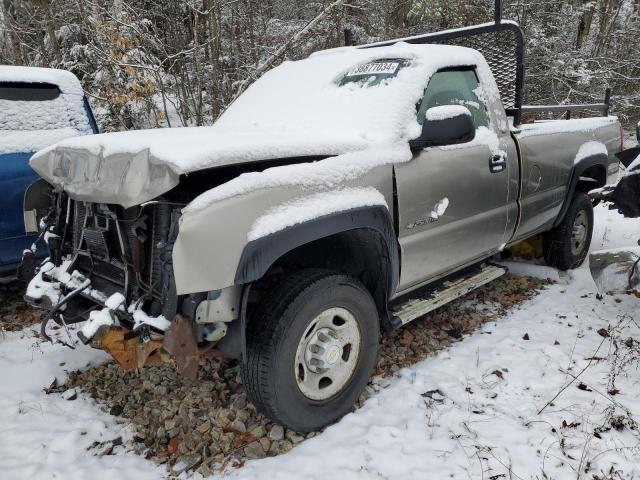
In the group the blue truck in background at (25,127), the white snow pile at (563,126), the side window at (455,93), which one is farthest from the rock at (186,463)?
the white snow pile at (563,126)

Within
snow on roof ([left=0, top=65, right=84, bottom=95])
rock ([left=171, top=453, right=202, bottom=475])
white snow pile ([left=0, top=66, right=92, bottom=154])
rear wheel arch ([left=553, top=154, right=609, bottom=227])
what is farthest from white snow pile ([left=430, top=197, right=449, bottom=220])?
snow on roof ([left=0, top=65, right=84, bottom=95])

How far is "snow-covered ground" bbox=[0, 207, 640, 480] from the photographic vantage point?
2.29m

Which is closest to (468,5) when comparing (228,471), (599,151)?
(599,151)

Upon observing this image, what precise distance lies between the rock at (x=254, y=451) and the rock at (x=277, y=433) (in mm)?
97

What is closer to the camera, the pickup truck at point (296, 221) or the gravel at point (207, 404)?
the pickup truck at point (296, 221)

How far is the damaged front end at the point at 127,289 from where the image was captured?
2064 millimetres

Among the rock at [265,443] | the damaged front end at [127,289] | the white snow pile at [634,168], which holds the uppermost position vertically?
the white snow pile at [634,168]

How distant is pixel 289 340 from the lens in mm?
2271

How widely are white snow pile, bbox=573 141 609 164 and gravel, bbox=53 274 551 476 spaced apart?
1878 mm

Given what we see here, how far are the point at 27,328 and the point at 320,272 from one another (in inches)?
114

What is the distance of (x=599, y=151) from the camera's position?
189 inches

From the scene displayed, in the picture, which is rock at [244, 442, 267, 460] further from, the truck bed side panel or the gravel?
the truck bed side panel

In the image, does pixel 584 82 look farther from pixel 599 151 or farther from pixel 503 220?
pixel 503 220

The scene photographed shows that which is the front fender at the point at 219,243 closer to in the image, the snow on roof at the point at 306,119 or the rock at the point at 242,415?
the snow on roof at the point at 306,119
